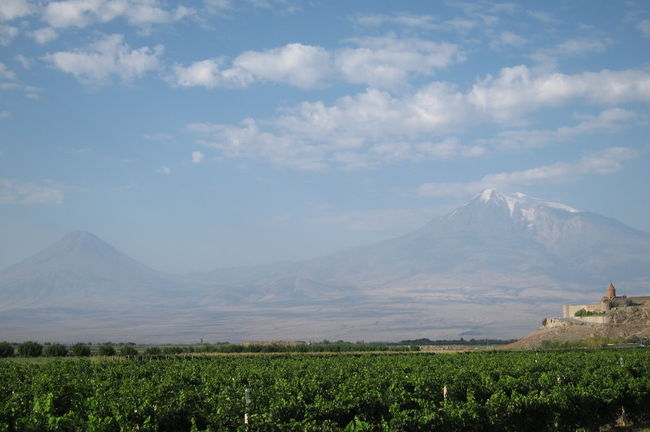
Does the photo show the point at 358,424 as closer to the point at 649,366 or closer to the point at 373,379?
the point at 373,379

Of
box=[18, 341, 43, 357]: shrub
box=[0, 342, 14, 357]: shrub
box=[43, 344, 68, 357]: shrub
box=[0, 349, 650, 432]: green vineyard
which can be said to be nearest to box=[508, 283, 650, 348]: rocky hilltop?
box=[43, 344, 68, 357]: shrub

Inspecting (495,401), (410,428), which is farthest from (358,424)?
(495,401)

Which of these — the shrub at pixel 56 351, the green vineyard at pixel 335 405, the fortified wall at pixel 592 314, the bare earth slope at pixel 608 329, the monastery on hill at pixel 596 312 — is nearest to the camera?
the green vineyard at pixel 335 405

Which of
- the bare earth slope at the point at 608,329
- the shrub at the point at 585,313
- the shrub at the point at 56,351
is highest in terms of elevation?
the shrub at the point at 585,313

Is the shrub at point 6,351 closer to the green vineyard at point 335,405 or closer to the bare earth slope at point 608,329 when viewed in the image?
the green vineyard at point 335,405

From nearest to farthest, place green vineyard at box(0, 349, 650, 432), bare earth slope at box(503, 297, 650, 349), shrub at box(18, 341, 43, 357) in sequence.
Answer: green vineyard at box(0, 349, 650, 432) < shrub at box(18, 341, 43, 357) < bare earth slope at box(503, 297, 650, 349)

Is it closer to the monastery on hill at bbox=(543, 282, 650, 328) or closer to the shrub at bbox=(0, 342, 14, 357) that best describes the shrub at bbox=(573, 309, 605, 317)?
the monastery on hill at bbox=(543, 282, 650, 328)

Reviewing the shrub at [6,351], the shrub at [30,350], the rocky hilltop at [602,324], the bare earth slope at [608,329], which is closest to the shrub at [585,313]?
the rocky hilltop at [602,324]

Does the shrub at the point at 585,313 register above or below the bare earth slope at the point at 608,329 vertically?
above

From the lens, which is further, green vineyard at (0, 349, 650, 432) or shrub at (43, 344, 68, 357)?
shrub at (43, 344, 68, 357)

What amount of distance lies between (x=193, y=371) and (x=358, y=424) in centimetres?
1950

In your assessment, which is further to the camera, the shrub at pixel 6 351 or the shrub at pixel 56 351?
the shrub at pixel 56 351

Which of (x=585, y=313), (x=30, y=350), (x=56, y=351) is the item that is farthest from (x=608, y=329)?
(x=30, y=350)

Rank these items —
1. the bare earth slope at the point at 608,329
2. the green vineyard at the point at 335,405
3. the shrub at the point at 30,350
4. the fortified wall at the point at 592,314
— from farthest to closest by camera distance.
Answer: the fortified wall at the point at 592,314 < the bare earth slope at the point at 608,329 < the shrub at the point at 30,350 < the green vineyard at the point at 335,405
